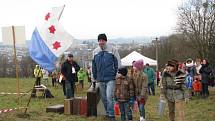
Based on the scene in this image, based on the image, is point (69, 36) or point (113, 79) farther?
point (69, 36)

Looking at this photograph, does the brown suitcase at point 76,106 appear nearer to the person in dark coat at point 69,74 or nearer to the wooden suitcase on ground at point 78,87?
the person in dark coat at point 69,74

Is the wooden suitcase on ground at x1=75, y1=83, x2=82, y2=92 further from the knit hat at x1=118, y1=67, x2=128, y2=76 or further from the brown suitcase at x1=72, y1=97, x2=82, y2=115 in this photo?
the knit hat at x1=118, y1=67, x2=128, y2=76

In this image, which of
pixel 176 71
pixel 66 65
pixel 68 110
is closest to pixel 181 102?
pixel 176 71

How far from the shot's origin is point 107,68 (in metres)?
11.1

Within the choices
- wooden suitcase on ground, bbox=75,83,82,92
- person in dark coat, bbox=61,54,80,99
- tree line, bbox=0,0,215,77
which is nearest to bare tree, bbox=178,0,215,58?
tree line, bbox=0,0,215,77

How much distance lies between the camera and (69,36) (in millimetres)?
12609

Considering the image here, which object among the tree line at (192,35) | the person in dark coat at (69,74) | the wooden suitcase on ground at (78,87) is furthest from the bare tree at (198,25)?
the person in dark coat at (69,74)

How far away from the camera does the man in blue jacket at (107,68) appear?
1105cm

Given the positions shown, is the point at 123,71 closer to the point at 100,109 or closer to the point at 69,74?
the point at 100,109

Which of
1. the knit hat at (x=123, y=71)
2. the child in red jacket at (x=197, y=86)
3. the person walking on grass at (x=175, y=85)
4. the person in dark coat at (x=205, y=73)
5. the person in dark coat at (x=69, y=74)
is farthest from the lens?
the child in red jacket at (x=197, y=86)

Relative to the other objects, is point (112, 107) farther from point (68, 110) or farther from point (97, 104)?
point (68, 110)

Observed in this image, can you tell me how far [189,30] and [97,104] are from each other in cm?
4572

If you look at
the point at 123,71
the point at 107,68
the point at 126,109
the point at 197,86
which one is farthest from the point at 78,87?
the point at 123,71

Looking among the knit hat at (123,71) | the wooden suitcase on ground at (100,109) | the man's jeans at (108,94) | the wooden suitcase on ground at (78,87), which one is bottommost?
the wooden suitcase on ground at (78,87)
